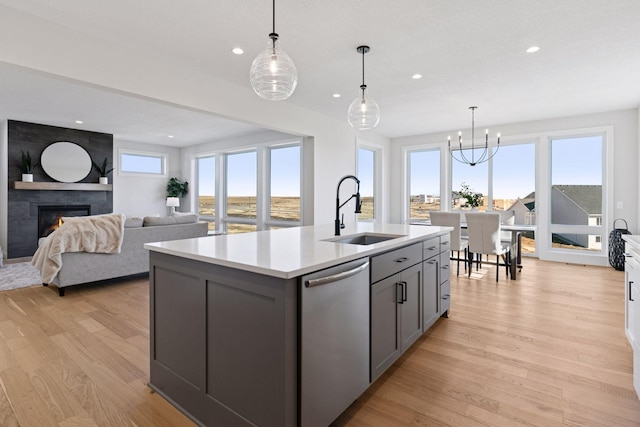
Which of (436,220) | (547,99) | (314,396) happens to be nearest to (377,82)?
(436,220)

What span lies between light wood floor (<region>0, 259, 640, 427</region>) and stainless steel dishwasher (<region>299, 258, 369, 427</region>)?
25 cm

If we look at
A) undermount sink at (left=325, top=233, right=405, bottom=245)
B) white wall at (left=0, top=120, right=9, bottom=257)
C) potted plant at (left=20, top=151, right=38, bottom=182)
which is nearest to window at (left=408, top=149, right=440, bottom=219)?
undermount sink at (left=325, top=233, right=405, bottom=245)

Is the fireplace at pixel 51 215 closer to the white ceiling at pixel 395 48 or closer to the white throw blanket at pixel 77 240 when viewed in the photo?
the white ceiling at pixel 395 48

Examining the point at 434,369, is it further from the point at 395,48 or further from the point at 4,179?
the point at 4,179

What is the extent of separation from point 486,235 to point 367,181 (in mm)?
3273

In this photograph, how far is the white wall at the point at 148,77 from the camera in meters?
2.60

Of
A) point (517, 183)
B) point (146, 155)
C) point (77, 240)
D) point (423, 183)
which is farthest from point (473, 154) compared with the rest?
point (146, 155)

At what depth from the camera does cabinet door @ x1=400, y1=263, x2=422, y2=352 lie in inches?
86.2

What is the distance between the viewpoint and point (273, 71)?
2.15 meters

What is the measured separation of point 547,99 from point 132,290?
6.22 metres

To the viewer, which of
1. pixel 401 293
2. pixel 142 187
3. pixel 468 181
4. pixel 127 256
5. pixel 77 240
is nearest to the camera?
pixel 401 293

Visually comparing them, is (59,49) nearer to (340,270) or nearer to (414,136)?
(340,270)

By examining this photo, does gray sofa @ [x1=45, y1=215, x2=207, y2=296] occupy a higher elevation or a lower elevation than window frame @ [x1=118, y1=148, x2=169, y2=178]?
lower

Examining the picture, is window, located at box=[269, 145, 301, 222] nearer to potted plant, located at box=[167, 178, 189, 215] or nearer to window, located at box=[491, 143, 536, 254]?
potted plant, located at box=[167, 178, 189, 215]
